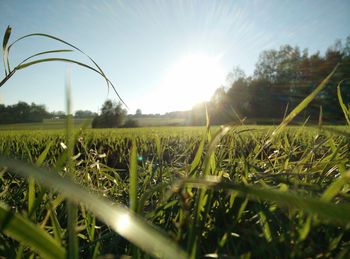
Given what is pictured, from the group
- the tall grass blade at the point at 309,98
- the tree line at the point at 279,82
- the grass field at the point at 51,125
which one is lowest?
the grass field at the point at 51,125

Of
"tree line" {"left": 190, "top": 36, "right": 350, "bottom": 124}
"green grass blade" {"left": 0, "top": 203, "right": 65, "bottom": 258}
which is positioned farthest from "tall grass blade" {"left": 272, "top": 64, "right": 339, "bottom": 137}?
"tree line" {"left": 190, "top": 36, "right": 350, "bottom": 124}

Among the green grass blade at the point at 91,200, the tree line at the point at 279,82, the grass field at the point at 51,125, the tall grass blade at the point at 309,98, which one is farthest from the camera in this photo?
the tree line at the point at 279,82

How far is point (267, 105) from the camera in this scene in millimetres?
43156

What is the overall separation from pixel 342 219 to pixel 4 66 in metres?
0.76

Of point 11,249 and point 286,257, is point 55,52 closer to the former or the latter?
point 11,249

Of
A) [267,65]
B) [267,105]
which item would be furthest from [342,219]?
[267,65]

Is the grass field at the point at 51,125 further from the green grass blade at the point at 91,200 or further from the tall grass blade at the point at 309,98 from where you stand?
the tall grass blade at the point at 309,98

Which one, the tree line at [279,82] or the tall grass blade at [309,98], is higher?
the tree line at [279,82]

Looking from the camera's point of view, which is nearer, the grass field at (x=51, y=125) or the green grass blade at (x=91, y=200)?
the green grass blade at (x=91, y=200)

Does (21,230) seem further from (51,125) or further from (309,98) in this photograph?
(51,125)

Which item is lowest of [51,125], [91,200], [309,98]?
[51,125]

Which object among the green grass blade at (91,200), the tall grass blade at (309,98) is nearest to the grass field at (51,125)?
the green grass blade at (91,200)

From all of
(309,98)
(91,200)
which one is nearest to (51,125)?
(309,98)

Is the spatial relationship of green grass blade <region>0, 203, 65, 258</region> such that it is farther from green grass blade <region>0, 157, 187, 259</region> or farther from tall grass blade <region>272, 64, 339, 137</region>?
tall grass blade <region>272, 64, 339, 137</region>
